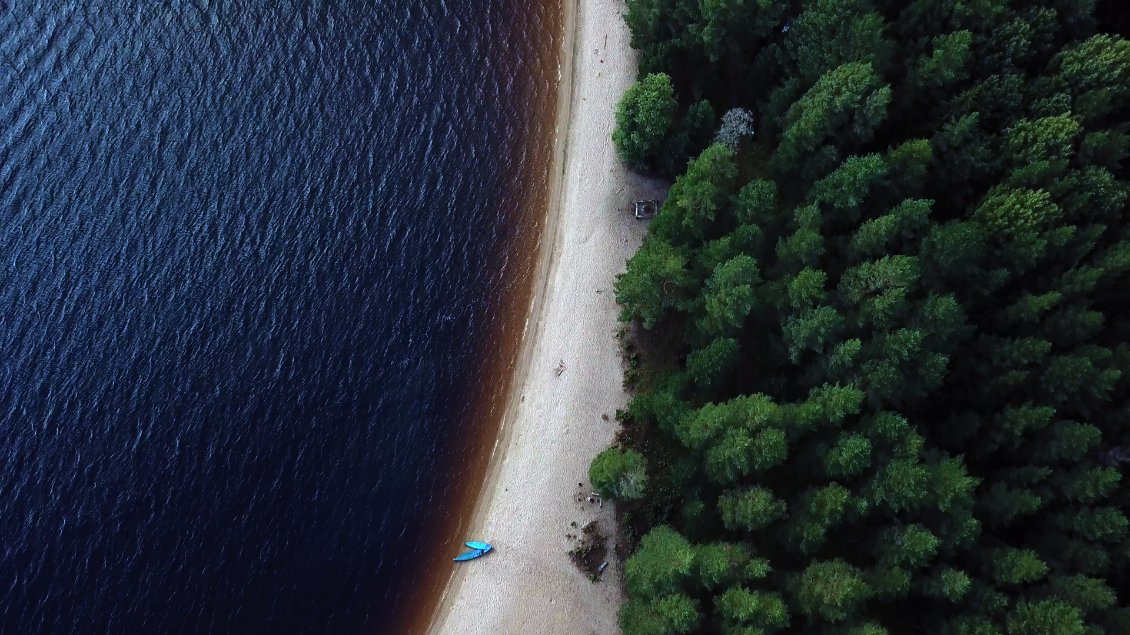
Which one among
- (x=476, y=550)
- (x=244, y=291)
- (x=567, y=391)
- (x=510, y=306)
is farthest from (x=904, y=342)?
(x=244, y=291)

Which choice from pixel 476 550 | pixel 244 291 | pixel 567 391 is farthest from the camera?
pixel 244 291

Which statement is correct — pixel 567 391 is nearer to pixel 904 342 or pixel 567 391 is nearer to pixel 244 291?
pixel 904 342

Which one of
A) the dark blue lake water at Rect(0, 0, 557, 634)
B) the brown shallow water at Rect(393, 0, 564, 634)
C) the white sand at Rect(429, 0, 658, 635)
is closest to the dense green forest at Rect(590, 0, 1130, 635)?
the white sand at Rect(429, 0, 658, 635)

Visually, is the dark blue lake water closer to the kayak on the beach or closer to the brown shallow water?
the brown shallow water

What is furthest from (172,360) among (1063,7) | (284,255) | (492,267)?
(1063,7)

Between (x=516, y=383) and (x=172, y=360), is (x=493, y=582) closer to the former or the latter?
(x=516, y=383)
